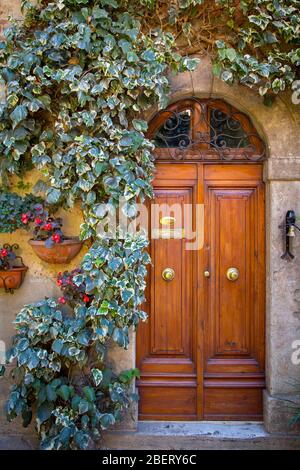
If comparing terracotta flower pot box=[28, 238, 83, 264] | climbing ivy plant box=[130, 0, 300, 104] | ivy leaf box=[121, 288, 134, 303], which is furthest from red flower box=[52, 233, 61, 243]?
climbing ivy plant box=[130, 0, 300, 104]

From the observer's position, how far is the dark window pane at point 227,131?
13.5ft

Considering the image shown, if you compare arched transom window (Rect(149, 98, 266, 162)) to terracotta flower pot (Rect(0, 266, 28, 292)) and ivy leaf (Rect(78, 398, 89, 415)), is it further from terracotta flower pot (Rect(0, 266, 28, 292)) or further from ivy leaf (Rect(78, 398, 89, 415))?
ivy leaf (Rect(78, 398, 89, 415))

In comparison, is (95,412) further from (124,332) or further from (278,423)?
(278,423)

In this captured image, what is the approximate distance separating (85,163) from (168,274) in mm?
1134

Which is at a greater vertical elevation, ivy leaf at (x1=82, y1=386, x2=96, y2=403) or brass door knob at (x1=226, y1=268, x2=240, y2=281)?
brass door knob at (x1=226, y1=268, x2=240, y2=281)

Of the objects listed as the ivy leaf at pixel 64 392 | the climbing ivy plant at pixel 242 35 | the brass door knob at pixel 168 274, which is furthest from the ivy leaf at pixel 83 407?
the climbing ivy plant at pixel 242 35

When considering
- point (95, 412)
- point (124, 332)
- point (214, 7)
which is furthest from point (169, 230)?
point (214, 7)

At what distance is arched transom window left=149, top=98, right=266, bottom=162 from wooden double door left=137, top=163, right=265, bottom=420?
103mm

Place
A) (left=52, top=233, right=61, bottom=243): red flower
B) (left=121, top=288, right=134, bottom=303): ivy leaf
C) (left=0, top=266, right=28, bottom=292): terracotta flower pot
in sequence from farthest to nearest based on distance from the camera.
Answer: (left=0, top=266, right=28, bottom=292): terracotta flower pot < (left=52, top=233, right=61, bottom=243): red flower < (left=121, top=288, right=134, bottom=303): ivy leaf

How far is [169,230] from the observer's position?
4.12m

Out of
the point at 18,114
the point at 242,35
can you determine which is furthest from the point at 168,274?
the point at 242,35

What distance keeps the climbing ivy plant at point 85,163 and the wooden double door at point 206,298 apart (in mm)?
427

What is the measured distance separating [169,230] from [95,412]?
150 centimetres

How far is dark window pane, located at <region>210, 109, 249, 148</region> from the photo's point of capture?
→ 4.11 metres
